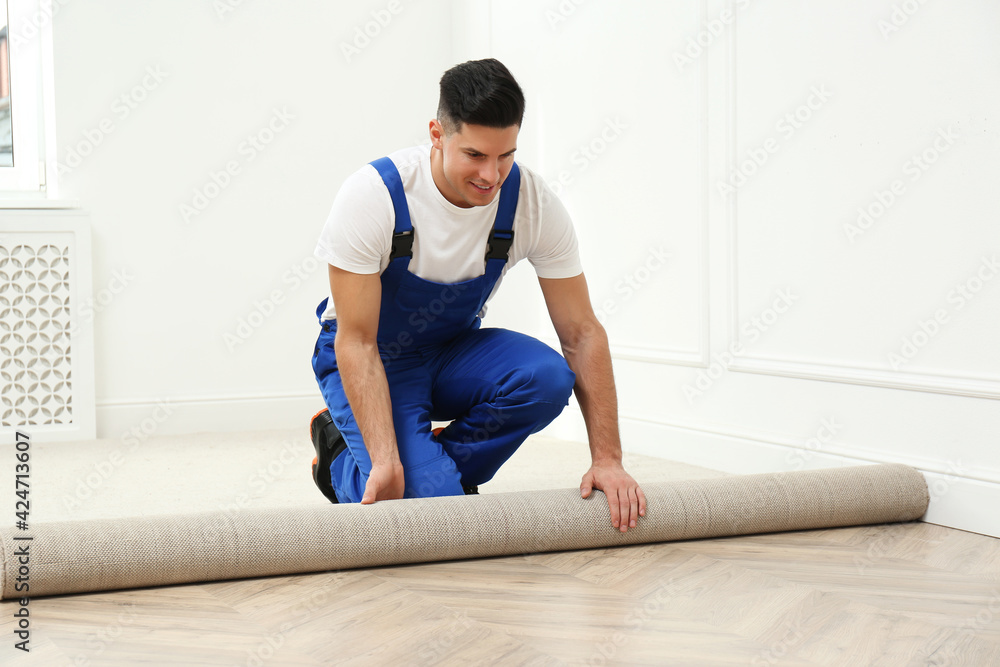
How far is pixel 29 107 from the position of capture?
3369 mm

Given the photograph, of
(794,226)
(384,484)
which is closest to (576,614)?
(384,484)

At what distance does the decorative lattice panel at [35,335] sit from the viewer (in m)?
3.16

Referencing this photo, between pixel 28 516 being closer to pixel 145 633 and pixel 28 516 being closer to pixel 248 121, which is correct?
pixel 145 633

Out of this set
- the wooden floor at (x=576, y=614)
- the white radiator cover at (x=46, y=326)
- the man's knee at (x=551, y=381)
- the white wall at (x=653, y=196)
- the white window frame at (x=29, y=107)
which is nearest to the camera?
the wooden floor at (x=576, y=614)

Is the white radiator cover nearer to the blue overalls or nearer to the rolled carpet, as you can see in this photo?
the blue overalls

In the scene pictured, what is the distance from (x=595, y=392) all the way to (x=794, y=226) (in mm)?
811

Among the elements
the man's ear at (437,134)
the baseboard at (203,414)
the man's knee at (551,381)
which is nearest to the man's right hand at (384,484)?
the man's knee at (551,381)

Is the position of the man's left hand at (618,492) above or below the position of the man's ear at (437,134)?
below

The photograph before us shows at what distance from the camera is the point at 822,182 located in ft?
7.22

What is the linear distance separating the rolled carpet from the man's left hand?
0.05ft

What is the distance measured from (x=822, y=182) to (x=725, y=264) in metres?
0.38

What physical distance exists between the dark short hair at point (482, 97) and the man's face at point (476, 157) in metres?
0.01

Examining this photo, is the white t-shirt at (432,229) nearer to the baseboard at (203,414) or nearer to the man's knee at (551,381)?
the man's knee at (551,381)

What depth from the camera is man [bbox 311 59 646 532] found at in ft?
5.45
